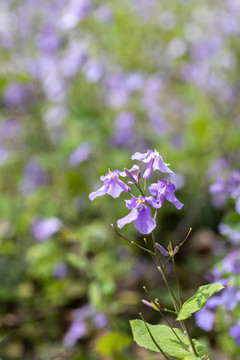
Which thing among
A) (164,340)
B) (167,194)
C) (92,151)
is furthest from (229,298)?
(92,151)

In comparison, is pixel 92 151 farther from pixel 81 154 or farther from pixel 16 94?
pixel 16 94

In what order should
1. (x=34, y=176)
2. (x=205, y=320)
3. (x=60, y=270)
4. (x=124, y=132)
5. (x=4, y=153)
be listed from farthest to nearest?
(x=4, y=153)
(x=34, y=176)
(x=124, y=132)
(x=60, y=270)
(x=205, y=320)

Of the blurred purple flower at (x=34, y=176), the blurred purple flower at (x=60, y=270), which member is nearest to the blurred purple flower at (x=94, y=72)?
the blurred purple flower at (x=34, y=176)

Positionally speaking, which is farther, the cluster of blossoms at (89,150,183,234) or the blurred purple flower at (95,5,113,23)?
the blurred purple flower at (95,5,113,23)

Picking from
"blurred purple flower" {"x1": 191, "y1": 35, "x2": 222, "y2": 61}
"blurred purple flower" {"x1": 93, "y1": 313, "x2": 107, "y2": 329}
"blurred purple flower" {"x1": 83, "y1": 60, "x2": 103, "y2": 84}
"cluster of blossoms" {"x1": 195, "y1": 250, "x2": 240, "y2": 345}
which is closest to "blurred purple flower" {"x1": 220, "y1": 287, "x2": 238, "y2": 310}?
"cluster of blossoms" {"x1": 195, "y1": 250, "x2": 240, "y2": 345}

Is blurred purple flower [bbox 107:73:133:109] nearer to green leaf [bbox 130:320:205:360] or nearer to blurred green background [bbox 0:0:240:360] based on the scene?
blurred green background [bbox 0:0:240:360]

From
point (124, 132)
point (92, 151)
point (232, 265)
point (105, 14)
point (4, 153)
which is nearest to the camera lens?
point (232, 265)

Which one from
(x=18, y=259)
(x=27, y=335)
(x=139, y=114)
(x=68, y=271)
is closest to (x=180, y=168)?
(x=139, y=114)
